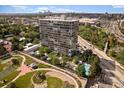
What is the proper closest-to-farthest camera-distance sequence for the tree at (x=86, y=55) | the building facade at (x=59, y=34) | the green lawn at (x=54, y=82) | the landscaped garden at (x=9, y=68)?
the green lawn at (x=54, y=82) < the landscaped garden at (x=9, y=68) < the tree at (x=86, y=55) < the building facade at (x=59, y=34)

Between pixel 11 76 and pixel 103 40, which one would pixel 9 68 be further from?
pixel 103 40

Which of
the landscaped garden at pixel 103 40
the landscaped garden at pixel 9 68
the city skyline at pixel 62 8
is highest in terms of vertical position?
the city skyline at pixel 62 8

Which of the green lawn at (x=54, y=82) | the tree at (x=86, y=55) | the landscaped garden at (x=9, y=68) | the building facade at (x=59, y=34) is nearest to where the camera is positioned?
the green lawn at (x=54, y=82)

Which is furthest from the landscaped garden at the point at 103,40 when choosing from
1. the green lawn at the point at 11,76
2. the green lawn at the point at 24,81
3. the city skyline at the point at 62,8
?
the green lawn at the point at 11,76

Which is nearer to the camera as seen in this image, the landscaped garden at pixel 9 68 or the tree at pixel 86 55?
the landscaped garden at pixel 9 68

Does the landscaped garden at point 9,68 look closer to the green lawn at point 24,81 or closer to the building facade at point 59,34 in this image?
the green lawn at point 24,81

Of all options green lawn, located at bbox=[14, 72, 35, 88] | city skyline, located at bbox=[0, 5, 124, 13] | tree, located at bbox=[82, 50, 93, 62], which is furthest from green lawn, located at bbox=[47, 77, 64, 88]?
city skyline, located at bbox=[0, 5, 124, 13]

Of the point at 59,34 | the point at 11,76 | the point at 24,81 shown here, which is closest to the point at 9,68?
the point at 11,76
